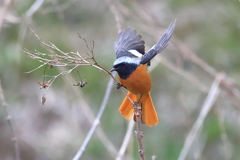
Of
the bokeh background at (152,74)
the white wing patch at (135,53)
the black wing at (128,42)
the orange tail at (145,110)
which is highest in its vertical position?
the bokeh background at (152,74)

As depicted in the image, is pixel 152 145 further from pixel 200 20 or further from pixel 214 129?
pixel 200 20

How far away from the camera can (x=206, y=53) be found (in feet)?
17.1

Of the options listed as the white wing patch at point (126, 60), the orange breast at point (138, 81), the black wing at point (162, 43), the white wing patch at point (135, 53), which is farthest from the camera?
the white wing patch at point (135, 53)

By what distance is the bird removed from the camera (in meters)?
3.01

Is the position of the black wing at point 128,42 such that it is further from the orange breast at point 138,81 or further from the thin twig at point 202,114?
the thin twig at point 202,114

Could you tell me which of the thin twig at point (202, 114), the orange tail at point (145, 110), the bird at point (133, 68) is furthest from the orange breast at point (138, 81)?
the thin twig at point (202, 114)

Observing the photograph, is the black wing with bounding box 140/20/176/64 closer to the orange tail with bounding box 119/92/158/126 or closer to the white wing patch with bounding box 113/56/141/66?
the white wing patch with bounding box 113/56/141/66

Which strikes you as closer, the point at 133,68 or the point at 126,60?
the point at 126,60

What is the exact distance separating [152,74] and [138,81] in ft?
7.11

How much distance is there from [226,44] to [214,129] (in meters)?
1.10

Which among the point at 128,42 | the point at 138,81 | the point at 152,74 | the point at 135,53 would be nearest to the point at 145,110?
the point at 138,81

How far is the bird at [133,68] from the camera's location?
301 cm

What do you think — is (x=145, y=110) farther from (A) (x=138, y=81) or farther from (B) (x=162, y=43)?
(B) (x=162, y=43)

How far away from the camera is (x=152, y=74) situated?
5.26 m
